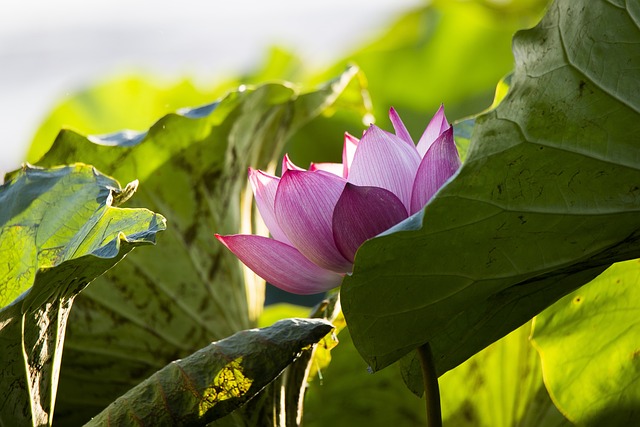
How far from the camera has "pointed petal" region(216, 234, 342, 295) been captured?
0.48 m

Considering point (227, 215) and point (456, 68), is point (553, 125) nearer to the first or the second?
point (227, 215)

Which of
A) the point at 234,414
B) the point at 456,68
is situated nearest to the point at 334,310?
the point at 234,414

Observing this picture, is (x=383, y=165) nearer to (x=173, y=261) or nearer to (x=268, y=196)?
(x=268, y=196)

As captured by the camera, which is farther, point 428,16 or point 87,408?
point 428,16

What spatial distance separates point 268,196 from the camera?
0.51 metres

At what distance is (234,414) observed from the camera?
1.82ft

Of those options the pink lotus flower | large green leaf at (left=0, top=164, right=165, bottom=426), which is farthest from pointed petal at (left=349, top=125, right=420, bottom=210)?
large green leaf at (left=0, top=164, right=165, bottom=426)

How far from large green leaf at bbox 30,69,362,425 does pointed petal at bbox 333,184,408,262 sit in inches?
13.9

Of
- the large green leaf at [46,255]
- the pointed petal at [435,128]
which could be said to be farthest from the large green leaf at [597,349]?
the large green leaf at [46,255]

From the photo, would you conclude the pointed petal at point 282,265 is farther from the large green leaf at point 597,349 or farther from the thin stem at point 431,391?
the large green leaf at point 597,349

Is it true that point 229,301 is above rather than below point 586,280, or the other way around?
below

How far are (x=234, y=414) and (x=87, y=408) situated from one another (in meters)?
0.25

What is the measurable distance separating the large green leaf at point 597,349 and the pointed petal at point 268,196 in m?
0.22

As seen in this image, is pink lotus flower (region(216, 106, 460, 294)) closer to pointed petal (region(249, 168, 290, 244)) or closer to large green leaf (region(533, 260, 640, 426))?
pointed petal (region(249, 168, 290, 244))
